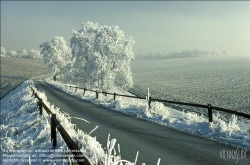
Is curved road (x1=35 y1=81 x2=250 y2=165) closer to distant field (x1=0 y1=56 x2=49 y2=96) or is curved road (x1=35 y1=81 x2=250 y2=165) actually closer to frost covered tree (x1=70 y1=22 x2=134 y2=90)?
frost covered tree (x1=70 y1=22 x2=134 y2=90)

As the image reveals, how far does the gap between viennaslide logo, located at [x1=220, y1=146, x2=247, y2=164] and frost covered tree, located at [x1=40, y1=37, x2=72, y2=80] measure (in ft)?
191

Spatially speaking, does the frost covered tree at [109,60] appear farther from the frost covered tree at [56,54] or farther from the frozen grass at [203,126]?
the frost covered tree at [56,54]

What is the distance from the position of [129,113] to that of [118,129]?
4.22 meters

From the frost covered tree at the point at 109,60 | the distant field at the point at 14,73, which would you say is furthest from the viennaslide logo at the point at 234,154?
the distant field at the point at 14,73

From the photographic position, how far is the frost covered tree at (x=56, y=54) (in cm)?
6122

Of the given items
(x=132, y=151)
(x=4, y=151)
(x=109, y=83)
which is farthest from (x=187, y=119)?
(x=109, y=83)

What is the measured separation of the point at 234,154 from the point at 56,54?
60364mm

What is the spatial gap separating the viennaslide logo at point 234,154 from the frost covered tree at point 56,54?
2296 inches

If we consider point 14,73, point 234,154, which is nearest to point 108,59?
point 234,154

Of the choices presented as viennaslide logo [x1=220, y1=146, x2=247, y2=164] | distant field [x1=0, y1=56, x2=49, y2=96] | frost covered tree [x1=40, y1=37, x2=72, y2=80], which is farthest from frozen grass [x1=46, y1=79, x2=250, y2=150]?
frost covered tree [x1=40, y1=37, x2=72, y2=80]

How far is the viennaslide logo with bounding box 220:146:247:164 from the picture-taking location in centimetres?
617

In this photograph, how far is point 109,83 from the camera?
32.7 meters

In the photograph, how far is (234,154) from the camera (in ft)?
21.3

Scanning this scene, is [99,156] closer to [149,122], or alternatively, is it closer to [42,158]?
[42,158]
